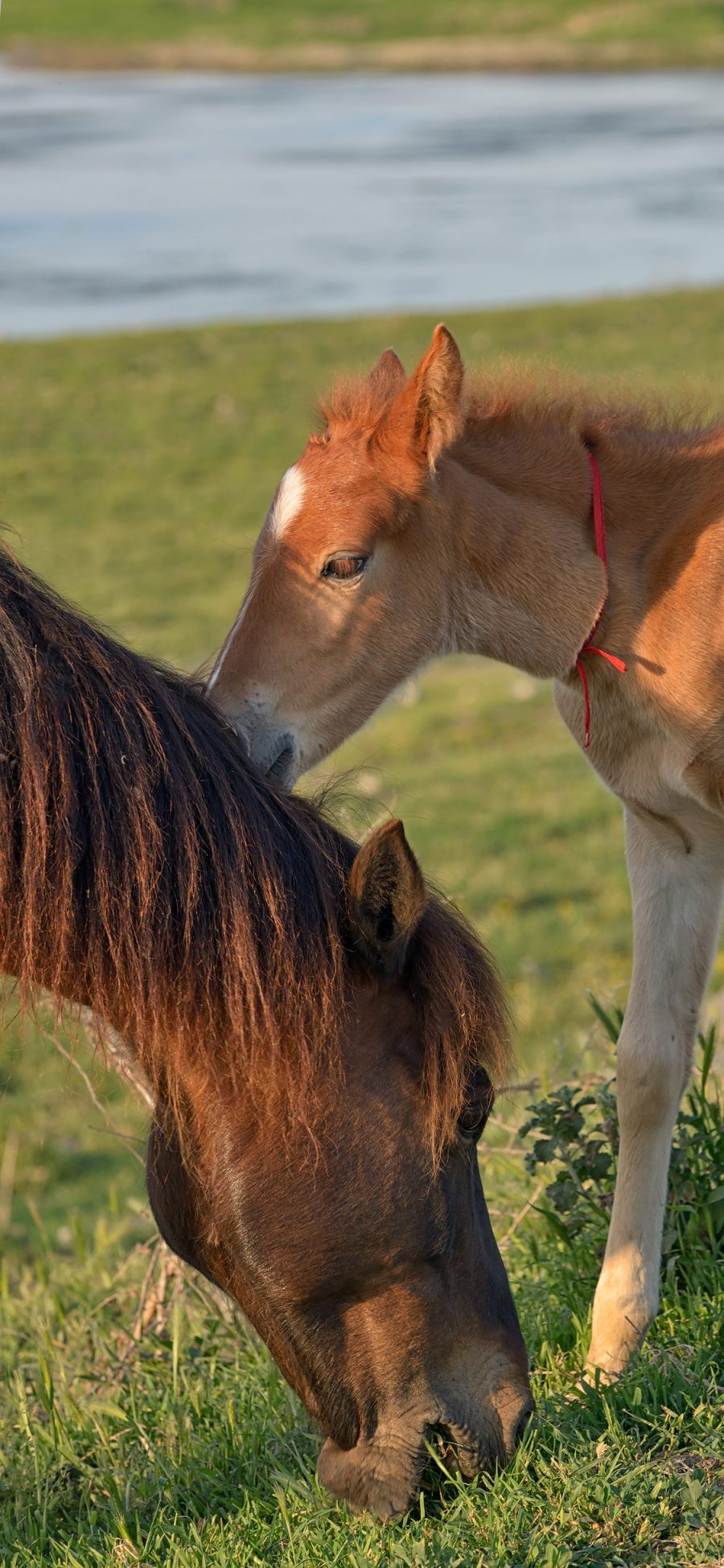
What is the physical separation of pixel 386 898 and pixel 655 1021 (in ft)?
3.46

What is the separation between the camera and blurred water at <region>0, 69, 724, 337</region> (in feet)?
84.0

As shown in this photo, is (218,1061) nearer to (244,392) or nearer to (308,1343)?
(308,1343)

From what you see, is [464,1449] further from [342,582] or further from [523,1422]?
[342,582]

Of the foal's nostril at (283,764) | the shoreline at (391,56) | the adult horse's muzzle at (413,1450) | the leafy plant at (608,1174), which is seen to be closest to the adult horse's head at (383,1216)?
the adult horse's muzzle at (413,1450)

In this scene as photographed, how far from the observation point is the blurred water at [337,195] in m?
25.6

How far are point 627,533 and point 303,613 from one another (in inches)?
27.4

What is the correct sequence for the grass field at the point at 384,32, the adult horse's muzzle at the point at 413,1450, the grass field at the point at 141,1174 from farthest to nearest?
the grass field at the point at 384,32, the grass field at the point at 141,1174, the adult horse's muzzle at the point at 413,1450

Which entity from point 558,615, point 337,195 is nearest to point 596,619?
point 558,615

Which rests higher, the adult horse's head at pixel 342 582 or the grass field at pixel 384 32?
the adult horse's head at pixel 342 582

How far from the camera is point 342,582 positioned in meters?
3.03

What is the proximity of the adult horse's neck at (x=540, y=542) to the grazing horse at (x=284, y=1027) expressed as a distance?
2.66 ft

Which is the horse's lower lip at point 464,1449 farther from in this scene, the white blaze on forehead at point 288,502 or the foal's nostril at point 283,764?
the white blaze on forehead at point 288,502

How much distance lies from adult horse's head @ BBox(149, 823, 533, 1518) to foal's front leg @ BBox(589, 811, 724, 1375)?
0.66 metres

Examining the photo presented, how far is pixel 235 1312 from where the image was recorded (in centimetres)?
382
